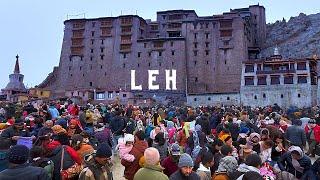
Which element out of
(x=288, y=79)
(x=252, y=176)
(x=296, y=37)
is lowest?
(x=252, y=176)

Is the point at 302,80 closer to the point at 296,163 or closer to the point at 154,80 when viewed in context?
the point at 154,80

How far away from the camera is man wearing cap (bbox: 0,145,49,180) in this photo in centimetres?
521

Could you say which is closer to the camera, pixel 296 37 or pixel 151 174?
pixel 151 174

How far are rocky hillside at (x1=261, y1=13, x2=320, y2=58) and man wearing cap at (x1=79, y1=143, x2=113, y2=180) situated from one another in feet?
242

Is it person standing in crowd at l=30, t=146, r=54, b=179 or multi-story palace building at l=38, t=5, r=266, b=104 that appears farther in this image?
multi-story palace building at l=38, t=5, r=266, b=104

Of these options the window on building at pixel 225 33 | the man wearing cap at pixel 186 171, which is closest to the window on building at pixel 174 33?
the window on building at pixel 225 33

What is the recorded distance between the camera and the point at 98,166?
239 inches

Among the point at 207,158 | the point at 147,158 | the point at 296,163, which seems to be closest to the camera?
the point at 147,158

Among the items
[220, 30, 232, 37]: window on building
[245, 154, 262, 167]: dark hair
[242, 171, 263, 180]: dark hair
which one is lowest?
[242, 171, 263, 180]: dark hair

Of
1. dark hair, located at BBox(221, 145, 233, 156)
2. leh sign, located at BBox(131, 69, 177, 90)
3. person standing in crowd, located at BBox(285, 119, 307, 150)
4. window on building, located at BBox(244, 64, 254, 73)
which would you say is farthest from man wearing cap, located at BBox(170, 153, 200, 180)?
leh sign, located at BBox(131, 69, 177, 90)

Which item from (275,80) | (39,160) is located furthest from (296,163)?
(275,80)

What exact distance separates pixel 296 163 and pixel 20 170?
4754 millimetres

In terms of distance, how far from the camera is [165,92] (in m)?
67.4

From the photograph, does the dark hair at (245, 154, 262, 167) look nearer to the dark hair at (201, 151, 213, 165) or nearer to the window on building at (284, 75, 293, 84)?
the dark hair at (201, 151, 213, 165)
